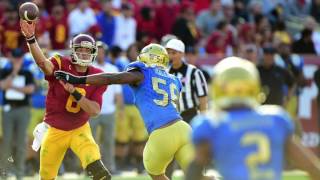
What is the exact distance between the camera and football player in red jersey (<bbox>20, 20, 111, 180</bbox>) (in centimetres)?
919

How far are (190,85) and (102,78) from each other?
2.95 meters

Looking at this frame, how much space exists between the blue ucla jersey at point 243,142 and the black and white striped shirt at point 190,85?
6.12 metres

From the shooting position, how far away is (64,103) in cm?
955

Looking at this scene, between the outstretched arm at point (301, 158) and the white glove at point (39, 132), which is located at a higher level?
the outstretched arm at point (301, 158)

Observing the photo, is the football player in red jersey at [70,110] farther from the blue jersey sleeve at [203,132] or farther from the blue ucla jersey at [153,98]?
the blue jersey sleeve at [203,132]

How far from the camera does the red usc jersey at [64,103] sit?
947 cm

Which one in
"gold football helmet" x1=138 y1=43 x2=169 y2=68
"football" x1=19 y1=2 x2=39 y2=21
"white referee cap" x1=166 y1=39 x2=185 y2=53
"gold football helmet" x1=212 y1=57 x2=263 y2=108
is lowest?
"white referee cap" x1=166 y1=39 x2=185 y2=53

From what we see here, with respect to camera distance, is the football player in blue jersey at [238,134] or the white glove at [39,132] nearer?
the football player in blue jersey at [238,134]

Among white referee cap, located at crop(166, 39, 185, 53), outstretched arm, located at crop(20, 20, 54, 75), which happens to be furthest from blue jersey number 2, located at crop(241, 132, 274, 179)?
white referee cap, located at crop(166, 39, 185, 53)

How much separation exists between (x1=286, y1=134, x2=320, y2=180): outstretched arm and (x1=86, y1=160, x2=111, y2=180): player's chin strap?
3.89m

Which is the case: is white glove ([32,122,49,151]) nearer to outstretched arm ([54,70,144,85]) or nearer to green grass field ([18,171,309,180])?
outstretched arm ([54,70,144,85])

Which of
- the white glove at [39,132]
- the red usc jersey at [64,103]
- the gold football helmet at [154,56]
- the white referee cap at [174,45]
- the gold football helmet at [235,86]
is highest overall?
the gold football helmet at [235,86]

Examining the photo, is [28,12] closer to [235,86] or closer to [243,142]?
[235,86]

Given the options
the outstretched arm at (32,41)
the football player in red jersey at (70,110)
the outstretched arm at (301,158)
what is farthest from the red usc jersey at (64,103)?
the outstretched arm at (301,158)
